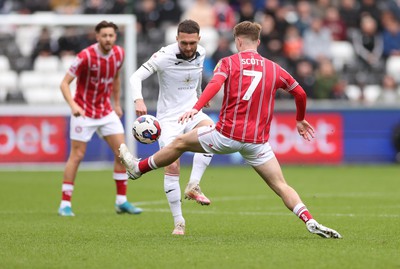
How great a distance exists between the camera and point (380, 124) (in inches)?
914

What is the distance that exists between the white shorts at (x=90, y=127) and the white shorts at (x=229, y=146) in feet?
12.5

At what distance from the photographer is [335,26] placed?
Result: 26188 mm

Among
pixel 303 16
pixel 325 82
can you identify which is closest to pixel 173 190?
pixel 325 82

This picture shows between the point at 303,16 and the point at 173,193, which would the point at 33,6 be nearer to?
the point at 303,16

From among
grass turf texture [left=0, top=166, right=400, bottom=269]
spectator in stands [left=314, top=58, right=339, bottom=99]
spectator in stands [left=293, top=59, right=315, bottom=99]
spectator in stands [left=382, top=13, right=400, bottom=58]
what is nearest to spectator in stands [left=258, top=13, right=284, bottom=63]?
spectator in stands [left=293, top=59, right=315, bottom=99]

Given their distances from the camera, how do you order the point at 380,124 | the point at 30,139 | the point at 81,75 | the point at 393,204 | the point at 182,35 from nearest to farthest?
the point at 182,35 < the point at 81,75 < the point at 393,204 < the point at 30,139 < the point at 380,124

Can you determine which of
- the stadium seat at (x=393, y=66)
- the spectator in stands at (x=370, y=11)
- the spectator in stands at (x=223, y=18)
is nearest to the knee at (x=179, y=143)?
the spectator in stands at (x=223, y=18)

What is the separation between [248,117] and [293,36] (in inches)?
617

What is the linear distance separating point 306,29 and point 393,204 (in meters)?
12.2

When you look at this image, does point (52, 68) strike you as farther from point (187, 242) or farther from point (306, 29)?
point (187, 242)

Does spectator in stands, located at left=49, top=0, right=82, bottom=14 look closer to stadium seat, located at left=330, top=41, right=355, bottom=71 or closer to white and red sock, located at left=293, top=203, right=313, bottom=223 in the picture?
stadium seat, located at left=330, top=41, right=355, bottom=71

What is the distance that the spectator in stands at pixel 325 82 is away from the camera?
926 inches

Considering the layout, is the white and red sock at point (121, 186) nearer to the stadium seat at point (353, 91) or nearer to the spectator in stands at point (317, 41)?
the stadium seat at point (353, 91)

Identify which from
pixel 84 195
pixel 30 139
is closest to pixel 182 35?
pixel 84 195
